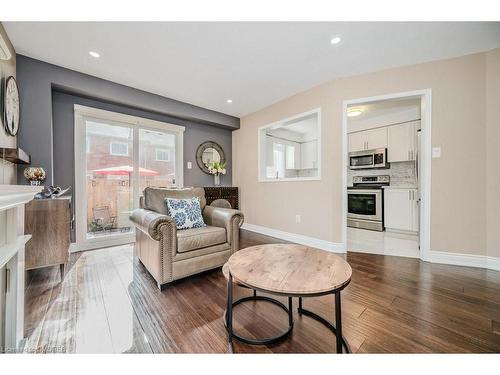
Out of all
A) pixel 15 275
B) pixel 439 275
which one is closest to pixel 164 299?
pixel 15 275

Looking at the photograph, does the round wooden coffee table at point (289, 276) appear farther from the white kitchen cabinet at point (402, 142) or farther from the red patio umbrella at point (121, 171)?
the white kitchen cabinet at point (402, 142)

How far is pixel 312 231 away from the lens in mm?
2945

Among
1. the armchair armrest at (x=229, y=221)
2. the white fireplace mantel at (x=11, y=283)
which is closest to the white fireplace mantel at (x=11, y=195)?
the white fireplace mantel at (x=11, y=283)

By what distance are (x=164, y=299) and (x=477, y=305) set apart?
2.46 meters

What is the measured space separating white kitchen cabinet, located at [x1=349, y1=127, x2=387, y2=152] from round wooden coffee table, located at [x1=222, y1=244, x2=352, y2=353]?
3.68 metres

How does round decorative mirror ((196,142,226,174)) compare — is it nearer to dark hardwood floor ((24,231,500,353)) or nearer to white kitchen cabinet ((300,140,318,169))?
white kitchen cabinet ((300,140,318,169))

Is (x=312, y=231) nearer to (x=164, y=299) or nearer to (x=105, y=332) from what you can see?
(x=164, y=299)

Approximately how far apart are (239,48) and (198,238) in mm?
2013

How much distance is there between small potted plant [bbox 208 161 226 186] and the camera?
4.05m

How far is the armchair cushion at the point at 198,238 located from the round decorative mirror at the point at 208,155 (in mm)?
2195

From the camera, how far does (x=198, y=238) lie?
1897mm

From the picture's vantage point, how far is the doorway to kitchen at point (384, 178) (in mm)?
3241

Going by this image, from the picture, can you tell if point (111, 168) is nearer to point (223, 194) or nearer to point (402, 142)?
point (223, 194)

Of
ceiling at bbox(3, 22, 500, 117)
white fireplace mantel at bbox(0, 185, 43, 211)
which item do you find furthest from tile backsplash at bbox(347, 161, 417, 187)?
white fireplace mantel at bbox(0, 185, 43, 211)
